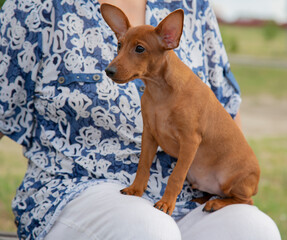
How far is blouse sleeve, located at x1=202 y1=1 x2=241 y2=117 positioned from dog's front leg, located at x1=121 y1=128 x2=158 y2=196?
0.53 m

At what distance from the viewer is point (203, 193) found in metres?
1.93

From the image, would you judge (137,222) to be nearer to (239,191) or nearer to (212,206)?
(212,206)

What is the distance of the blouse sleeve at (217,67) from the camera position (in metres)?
2.08

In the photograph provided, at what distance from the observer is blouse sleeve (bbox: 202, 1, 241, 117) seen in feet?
6.82

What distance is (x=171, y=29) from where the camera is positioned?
1451 millimetres

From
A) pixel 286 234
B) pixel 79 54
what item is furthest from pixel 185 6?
pixel 286 234

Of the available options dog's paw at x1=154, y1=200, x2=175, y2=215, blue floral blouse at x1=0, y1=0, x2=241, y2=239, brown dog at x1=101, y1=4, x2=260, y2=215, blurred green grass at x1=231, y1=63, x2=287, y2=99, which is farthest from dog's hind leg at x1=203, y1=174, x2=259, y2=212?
blurred green grass at x1=231, y1=63, x2=287, y2=99

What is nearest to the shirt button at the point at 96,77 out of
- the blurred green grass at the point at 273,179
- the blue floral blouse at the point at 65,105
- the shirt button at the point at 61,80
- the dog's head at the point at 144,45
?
the blue floral blouse at the point at 65,105

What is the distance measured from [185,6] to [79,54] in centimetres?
55

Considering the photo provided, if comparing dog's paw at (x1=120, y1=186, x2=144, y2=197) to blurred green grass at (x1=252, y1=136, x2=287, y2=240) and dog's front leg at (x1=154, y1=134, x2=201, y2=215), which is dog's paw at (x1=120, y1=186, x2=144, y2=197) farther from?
blurred green grass at (x1=252, y1=136, x2=287, y2=240)

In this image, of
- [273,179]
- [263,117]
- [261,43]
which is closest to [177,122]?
[273,179]

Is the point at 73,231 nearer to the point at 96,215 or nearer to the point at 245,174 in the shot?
the point at 96,215

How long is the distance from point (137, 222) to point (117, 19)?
668 mm

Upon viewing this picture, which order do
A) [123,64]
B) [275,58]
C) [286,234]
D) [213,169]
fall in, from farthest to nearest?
[275,58], [286,234], [213,169], [123,64]
